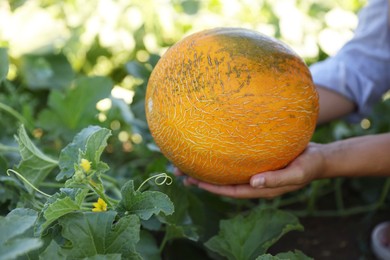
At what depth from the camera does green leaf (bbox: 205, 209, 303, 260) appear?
129cm

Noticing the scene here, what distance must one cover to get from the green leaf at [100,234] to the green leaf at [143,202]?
0.04 meters

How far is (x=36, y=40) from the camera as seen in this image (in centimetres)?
249

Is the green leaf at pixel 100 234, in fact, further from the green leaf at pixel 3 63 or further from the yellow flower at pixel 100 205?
the green leaf at pixel 3 63

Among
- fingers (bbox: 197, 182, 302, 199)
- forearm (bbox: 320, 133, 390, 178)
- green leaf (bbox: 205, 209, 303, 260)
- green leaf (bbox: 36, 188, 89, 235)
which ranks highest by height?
green leaf (bbox: 36, 188, 89, 235)

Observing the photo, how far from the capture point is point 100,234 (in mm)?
1051

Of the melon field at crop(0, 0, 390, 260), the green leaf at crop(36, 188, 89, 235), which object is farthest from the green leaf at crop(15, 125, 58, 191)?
the green leaf at crop(36, 188, 89, 235)

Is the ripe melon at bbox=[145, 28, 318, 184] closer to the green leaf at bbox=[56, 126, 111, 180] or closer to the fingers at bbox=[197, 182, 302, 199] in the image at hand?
the fingers at bbox=[197, 182, 302, 199]

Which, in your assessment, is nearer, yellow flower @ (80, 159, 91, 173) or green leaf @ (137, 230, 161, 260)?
yellow flower @ (80, 159, 91, 173)

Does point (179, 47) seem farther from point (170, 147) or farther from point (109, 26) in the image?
point (109, 26)

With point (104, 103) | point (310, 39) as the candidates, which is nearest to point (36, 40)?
point (104, 103)

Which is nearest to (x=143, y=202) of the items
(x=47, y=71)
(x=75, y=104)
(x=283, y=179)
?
(x=283, y=179)

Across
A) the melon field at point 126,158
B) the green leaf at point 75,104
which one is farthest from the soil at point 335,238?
the green leaf at point 75,104

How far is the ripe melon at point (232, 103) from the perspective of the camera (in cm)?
Answer: 121

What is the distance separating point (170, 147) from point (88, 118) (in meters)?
0.53
